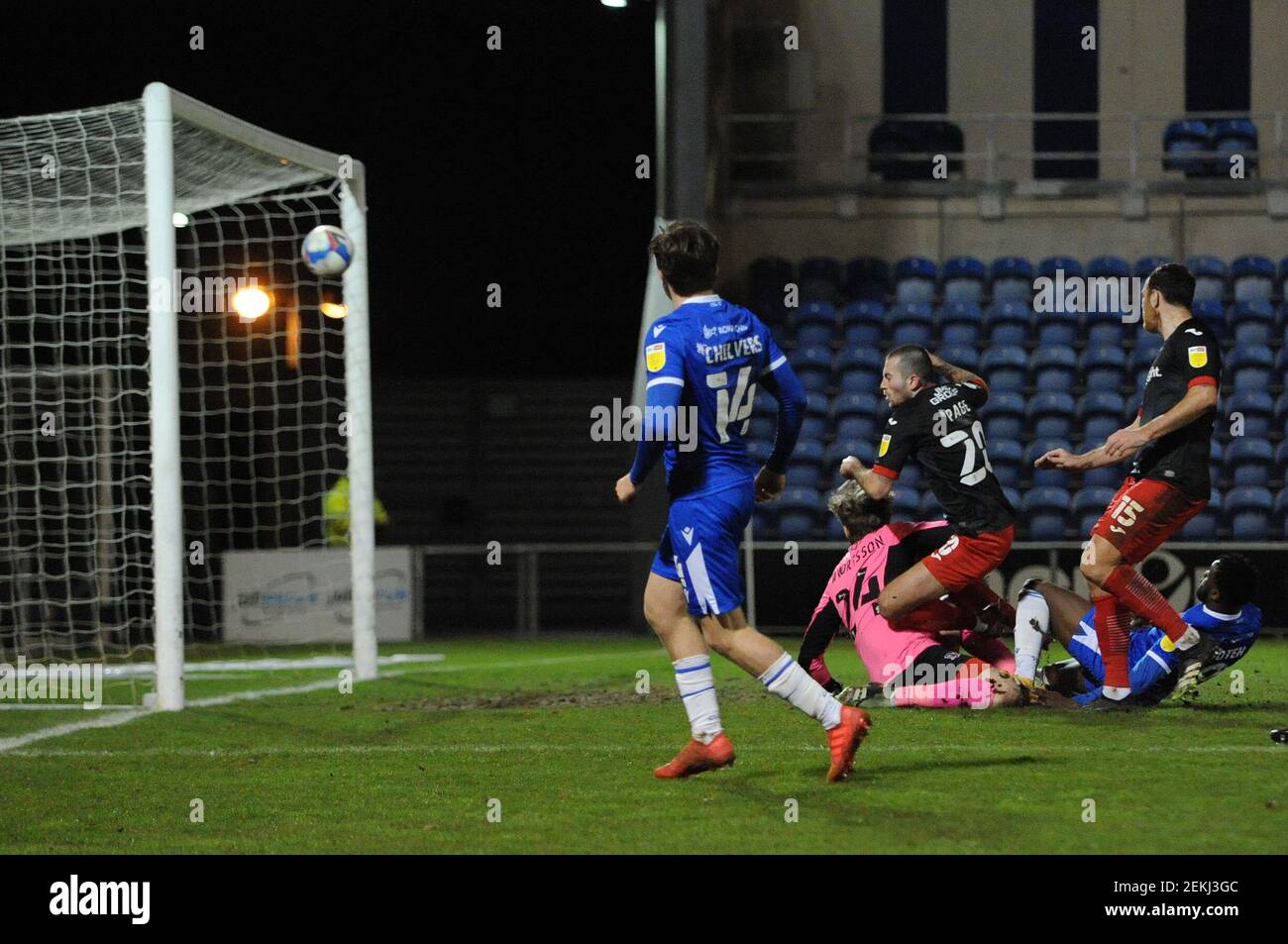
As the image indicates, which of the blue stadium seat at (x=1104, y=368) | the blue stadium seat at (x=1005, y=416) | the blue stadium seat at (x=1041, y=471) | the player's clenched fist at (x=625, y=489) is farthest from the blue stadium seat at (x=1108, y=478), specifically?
the player's clenched fist at (x=625, y=489)

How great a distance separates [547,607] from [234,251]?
19.1 feet

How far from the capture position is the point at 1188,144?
19.5 m

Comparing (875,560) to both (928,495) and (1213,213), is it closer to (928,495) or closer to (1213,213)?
(928,495)

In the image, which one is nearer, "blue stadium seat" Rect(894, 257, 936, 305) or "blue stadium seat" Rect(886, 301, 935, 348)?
"blue stadium seat" Rect(886, 301, 935, 348)

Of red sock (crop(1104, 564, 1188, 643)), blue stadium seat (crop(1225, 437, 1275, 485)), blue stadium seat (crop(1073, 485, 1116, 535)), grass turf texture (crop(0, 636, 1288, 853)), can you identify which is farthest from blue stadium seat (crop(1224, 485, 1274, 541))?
red sock (crop(1104, 564, 1188, 643))

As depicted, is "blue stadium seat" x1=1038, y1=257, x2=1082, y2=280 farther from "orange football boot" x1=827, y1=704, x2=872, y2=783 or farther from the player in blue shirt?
"orange football boot" x1=827, y1=704, x2=872, y2=783

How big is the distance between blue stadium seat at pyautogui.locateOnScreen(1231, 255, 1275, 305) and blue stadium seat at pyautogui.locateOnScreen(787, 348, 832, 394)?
472 centimetres

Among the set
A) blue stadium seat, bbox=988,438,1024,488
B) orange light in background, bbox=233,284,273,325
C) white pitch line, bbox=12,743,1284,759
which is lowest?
white pitch line, bbox=12,743,1284,759

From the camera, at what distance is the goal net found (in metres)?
8.69

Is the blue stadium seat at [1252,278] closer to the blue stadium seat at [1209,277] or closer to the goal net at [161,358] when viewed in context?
the blue stadium seat at [1209,277]

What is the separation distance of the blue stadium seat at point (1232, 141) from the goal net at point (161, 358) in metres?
10.8

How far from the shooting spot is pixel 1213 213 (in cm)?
1884

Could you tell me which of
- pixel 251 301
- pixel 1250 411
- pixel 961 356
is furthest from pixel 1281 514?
pixel 251 301

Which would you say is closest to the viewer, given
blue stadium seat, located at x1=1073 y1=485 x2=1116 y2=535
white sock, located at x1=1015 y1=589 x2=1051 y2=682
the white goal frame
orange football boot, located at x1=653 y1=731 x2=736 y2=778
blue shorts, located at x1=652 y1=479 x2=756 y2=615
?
blue shorts, located at x1=652 y1=479 x2=756 y2=615
